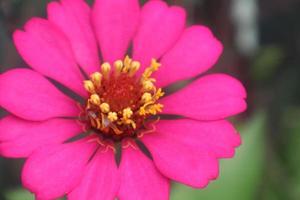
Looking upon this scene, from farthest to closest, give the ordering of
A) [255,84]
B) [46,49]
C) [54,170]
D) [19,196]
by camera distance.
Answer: [255,84] → [19,196] → [46,49] → [54,170]

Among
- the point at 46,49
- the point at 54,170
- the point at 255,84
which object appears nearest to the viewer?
the point at 54,170

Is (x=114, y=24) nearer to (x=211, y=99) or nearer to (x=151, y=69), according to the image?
(x=151, y=69)

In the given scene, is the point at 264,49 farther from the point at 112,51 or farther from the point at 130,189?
the point at 130,189

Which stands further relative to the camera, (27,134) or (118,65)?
(118,65)

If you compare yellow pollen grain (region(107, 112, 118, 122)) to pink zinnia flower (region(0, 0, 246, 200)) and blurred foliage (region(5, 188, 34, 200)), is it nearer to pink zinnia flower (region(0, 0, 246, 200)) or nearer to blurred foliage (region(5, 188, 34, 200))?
pink zinnia flower (region(0, 0, 246, 200))

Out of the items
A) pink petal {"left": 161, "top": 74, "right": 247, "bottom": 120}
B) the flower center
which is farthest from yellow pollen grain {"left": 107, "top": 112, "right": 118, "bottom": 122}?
pink petal {"left": 161, "top": 74, "right": 247, "bottom": 120}

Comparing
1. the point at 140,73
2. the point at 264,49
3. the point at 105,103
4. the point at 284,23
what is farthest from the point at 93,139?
the point at 284,23

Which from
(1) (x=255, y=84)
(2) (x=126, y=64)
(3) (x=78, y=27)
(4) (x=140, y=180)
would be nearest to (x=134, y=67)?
(2) (x=126, y=64)
